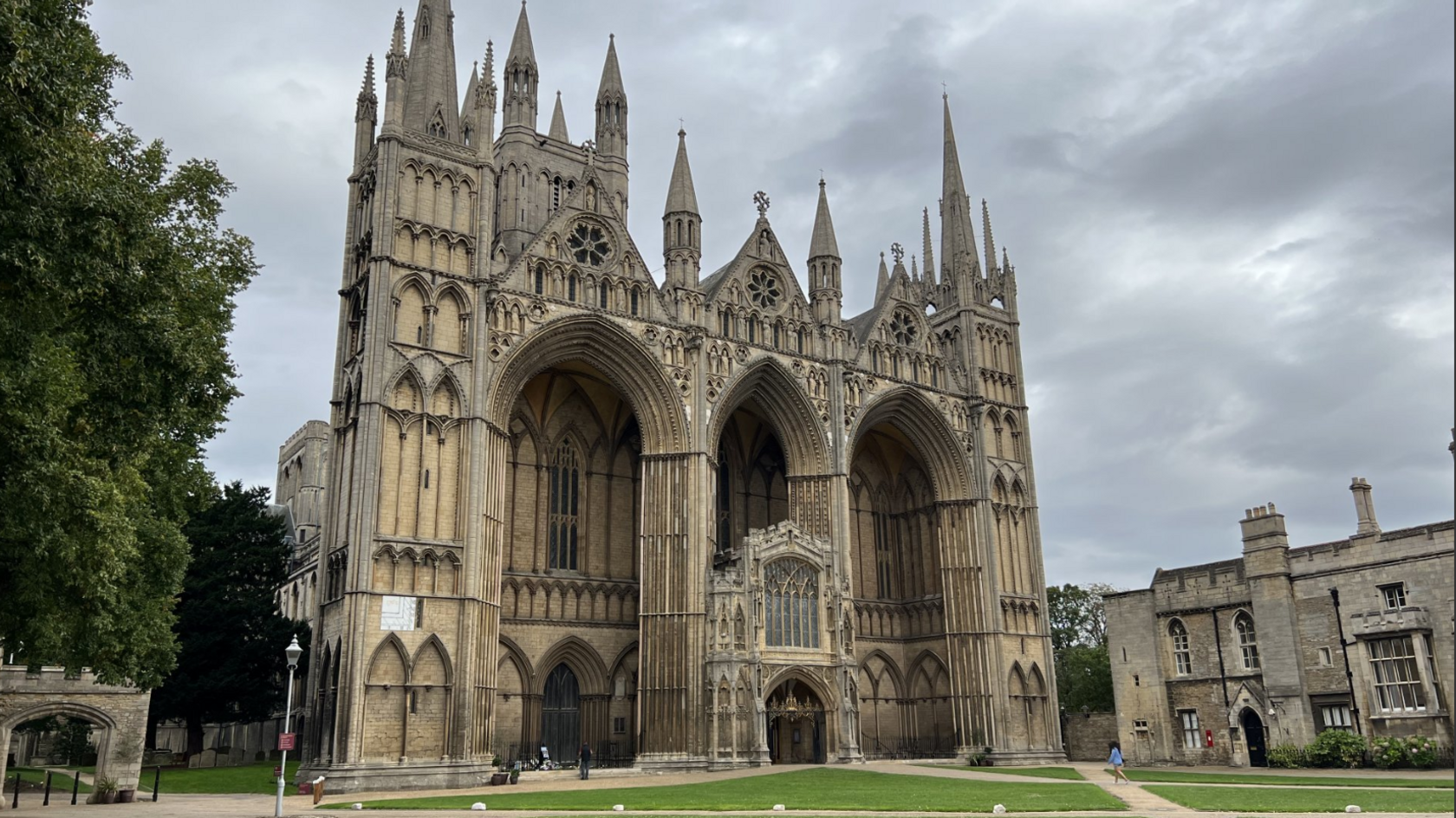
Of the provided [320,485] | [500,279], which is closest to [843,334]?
[500,279]

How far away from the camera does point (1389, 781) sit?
27.0 m

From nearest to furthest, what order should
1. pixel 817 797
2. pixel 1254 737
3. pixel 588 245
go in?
pixel 817 797 < pixel 1254 737 < pixel 588 245

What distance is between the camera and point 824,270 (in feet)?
152

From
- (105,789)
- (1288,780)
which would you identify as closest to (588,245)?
(105,789)

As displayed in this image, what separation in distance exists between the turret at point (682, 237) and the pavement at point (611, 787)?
714 inches

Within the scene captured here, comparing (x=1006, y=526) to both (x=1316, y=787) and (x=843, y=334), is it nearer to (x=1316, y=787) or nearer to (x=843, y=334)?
(x=843, y=334)

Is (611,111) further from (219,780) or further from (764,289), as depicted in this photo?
(219,780)

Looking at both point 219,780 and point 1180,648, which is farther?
point 1180,648

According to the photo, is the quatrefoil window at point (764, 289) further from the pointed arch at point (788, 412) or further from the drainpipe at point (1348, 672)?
the drainpipe at point (1348, 672)

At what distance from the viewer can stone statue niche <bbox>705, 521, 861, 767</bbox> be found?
36719 millimetres

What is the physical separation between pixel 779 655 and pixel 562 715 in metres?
8.71

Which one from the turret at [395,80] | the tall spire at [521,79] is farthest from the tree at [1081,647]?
the turret at [395,80]

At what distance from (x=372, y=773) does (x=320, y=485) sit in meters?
51.4

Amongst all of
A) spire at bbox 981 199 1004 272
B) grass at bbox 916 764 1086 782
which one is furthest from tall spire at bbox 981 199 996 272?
grass at bbox 916 764 1086 782
